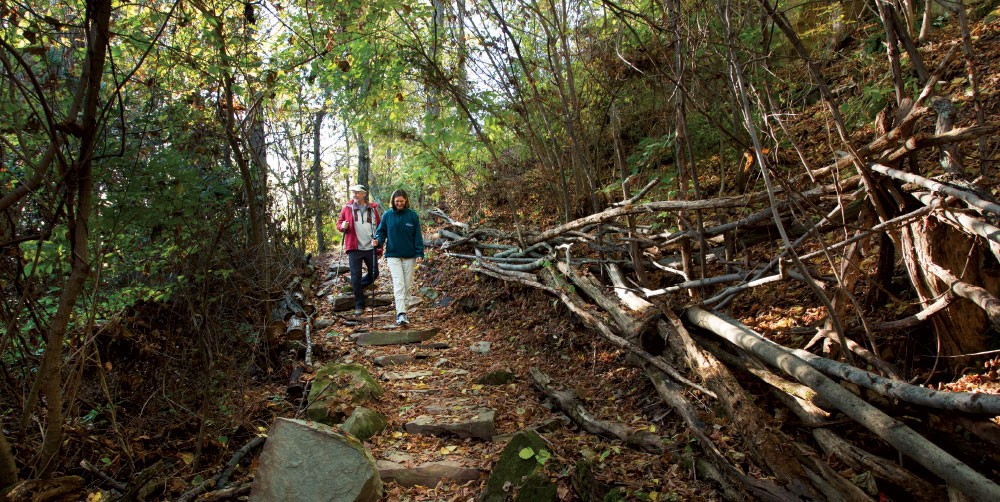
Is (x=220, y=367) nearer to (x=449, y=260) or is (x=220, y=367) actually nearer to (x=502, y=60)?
(x=502, y=60)

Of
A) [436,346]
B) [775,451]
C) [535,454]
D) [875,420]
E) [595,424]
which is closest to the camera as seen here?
[875,420]

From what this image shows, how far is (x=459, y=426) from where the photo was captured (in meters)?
4.70

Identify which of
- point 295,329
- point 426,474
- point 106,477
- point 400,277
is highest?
point 400,277

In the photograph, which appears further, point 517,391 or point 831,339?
point 517,391

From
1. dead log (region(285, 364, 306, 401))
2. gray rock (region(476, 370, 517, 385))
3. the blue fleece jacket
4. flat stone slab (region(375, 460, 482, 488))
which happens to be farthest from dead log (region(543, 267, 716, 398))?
dead log (region(285, 364, 306, 401))

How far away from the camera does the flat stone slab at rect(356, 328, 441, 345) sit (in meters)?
7.75

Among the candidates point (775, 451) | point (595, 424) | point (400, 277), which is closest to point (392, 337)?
point (400, 277)

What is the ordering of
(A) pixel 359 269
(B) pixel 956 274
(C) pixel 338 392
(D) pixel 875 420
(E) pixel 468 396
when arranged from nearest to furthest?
(D) pixel 875 420 → (B) pixel 956 274 → (C) pixel 338 392 → (E) pixel 468 396 → (A) pixel 359 269

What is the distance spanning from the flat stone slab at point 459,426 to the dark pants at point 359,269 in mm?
4649

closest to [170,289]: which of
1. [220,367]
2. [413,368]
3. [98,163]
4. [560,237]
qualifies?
[220,367]

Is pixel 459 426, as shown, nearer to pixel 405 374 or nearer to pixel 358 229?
pixel 405 374

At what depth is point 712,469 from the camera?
3.65m

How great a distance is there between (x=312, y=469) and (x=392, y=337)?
13.7ft

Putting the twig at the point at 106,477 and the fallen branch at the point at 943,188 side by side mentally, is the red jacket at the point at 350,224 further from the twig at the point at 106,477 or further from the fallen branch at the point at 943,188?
the fallen branch at the point at 943,188
